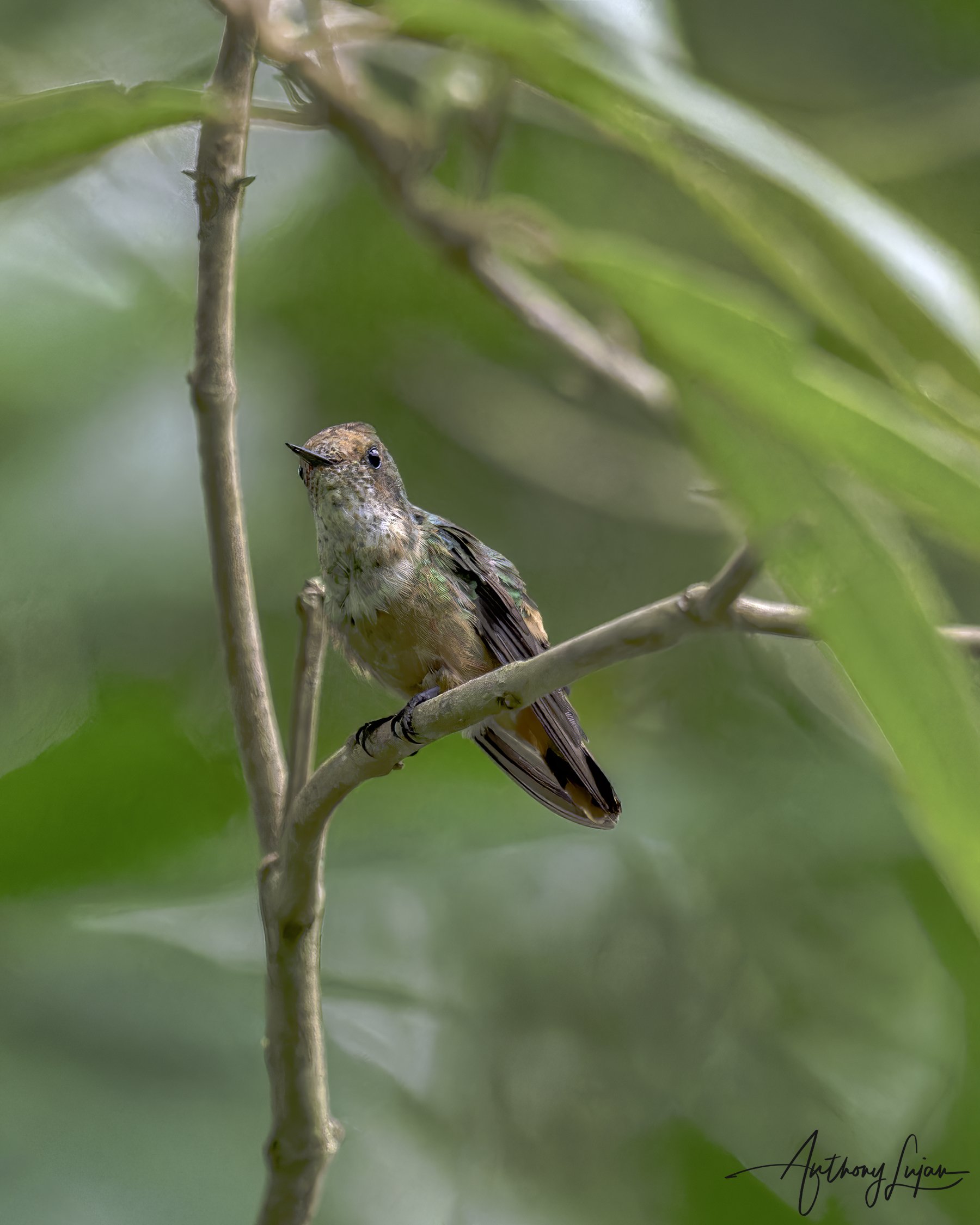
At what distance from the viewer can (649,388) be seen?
150cm

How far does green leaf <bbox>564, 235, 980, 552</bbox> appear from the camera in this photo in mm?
433

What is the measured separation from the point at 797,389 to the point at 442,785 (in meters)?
1.29

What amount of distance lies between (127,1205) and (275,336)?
1.20 meters

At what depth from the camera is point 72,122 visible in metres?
0.60

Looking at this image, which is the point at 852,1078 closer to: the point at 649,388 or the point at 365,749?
the point at 649,388

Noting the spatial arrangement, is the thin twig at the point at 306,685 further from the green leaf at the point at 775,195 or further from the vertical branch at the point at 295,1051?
the green leaf at the point at 775,195

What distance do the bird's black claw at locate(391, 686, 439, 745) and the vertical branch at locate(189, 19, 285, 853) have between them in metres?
0.11

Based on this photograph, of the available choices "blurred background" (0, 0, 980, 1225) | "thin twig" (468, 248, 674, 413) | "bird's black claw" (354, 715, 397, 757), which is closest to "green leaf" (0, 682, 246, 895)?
"blurred background" (0, 0, 980, 1225)

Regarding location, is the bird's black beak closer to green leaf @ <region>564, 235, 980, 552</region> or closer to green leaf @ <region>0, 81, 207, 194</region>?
green leaf @ <region>0, 81, 207, 194</region>

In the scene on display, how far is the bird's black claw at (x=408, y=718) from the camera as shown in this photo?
85cm

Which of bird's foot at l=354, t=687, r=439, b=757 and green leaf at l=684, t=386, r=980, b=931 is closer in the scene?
green leaf at l=684, t=386, r=980, b=931

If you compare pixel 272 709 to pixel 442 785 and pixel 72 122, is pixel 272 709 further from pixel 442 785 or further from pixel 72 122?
pixel 442 785

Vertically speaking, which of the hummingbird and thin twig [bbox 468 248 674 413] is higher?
thin twig [bbox 468 248 674 413]
